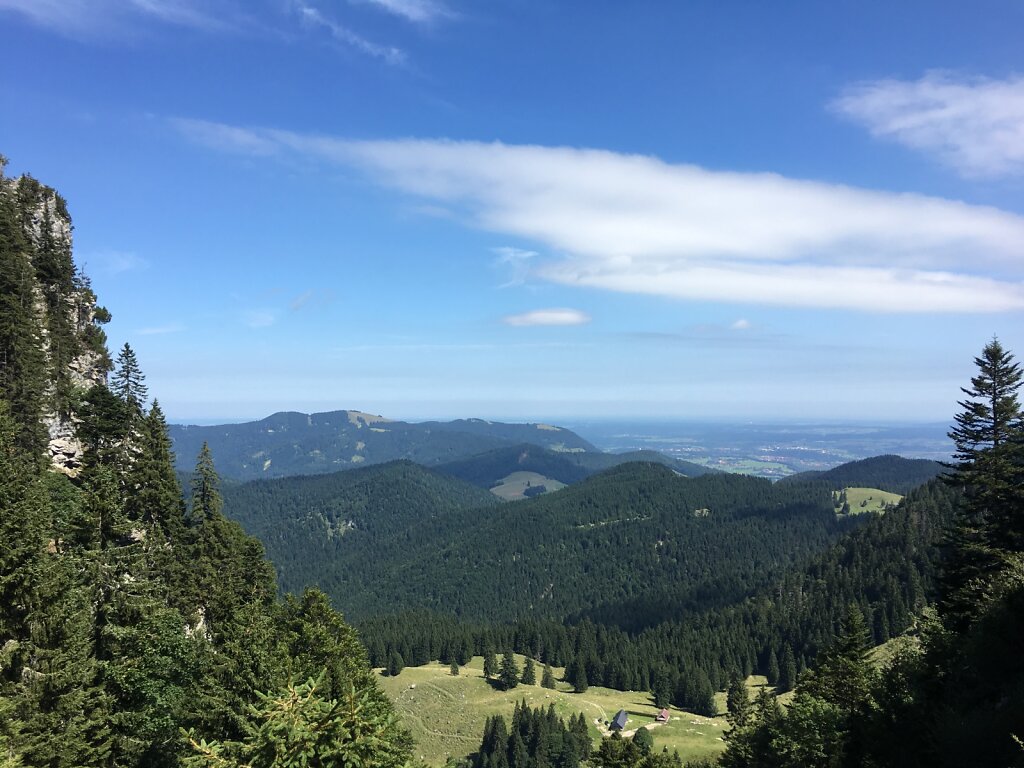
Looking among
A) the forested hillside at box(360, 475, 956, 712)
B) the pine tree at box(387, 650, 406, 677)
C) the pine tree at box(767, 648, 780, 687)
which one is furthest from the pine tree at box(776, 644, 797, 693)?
the pine tree at box(387, 650, 406, 677)

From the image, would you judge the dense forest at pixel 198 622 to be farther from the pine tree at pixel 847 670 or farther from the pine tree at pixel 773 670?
the pine tree at pixel 773 670

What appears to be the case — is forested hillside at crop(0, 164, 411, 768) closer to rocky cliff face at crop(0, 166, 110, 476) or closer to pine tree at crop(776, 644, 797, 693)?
rocky cliff face at crop(0, 166, 110, 476)

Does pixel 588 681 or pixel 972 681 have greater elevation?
pixel 972 681

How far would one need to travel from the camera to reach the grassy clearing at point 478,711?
325 feet

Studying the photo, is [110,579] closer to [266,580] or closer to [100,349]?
[266,580]

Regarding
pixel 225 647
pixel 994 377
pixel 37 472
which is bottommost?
pixel 225 647

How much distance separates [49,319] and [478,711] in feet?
326

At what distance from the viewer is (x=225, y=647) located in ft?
94.6

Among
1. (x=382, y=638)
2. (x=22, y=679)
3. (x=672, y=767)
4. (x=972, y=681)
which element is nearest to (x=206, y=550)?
(x=22, y=679)

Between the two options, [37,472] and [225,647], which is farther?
[37,472]

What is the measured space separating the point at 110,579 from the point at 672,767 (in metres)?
47.0

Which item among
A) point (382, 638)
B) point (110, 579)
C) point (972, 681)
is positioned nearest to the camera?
point (972, 681)

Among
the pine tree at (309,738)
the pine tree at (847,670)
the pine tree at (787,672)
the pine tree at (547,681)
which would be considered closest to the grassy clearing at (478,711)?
Result: the pine tree at (547,681)

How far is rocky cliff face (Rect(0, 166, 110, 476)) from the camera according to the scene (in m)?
52.6
